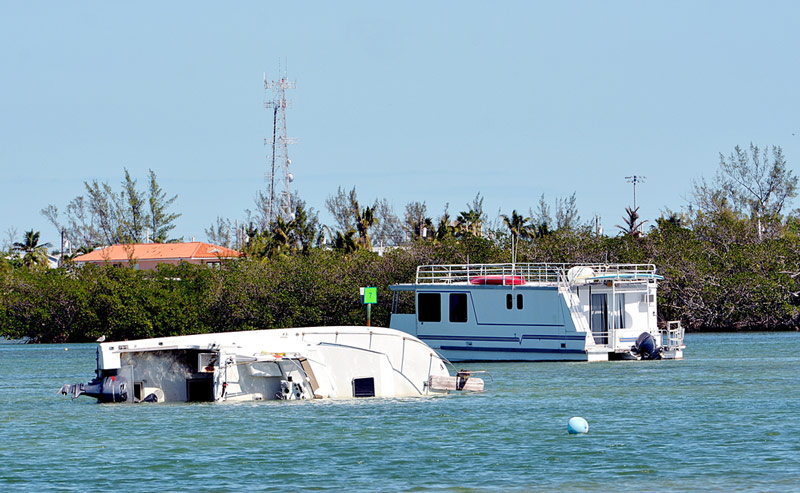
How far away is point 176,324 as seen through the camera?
264ft

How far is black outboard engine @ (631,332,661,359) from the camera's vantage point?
159ft

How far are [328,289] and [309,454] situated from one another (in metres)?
55.0

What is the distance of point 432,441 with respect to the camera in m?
24.6

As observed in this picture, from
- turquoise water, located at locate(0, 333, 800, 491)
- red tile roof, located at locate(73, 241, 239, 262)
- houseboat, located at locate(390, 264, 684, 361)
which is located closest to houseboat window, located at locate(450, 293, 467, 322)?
houseboat, located at locate(390, 264, 684, 361)

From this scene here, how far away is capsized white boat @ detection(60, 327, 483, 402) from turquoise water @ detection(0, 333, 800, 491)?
634mm

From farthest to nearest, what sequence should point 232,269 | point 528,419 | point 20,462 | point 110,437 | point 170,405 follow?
point 232,269
point 170,405
point 528,419
point 110,437
point 20,462

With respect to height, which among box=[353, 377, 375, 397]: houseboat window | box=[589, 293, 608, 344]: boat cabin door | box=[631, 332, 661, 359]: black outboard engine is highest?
box=[589, 293, 608, 344]: boat cabin door

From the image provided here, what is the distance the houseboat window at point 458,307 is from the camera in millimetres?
48000

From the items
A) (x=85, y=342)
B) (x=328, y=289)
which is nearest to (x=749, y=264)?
(x=328, y=289)

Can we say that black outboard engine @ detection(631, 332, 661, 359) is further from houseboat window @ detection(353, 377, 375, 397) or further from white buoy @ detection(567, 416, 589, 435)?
Answer: white buoy @ detection(567, 416, 589, 435)

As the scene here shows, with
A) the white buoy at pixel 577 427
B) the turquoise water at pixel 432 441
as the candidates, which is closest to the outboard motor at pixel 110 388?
the turquoise water at pixel 432 441

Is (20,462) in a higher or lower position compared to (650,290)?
lower

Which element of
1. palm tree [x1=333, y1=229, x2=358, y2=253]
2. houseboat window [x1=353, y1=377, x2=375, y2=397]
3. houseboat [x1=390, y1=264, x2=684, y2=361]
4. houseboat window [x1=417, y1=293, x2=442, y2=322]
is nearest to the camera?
houseboat window [x1=353, y1=377, x2=375, y2=397]

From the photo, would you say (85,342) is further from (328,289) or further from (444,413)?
(444,413)
